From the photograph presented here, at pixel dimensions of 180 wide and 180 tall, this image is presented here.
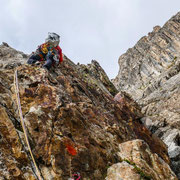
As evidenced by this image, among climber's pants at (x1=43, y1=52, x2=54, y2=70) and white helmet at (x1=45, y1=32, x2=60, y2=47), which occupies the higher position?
white helmet at (x1=45, y1=32, x2=60, y2=47)

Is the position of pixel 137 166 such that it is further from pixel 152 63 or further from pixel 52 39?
pixel 152 63

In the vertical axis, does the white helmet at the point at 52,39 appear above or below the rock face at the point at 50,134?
above

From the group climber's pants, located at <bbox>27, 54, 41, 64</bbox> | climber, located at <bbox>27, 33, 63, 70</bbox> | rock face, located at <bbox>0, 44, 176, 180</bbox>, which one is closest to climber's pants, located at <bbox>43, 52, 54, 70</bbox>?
climber, located at <bbox>27, 33, 63, 70</bbox>

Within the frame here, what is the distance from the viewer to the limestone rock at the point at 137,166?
7.60 m

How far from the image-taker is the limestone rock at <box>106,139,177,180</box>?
7.60 m

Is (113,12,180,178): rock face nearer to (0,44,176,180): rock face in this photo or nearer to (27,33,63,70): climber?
(27,33,63,70): climber

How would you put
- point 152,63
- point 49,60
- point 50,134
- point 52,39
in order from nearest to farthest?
point 50,134 → point 49,60 → point 52,39 → point 152,63

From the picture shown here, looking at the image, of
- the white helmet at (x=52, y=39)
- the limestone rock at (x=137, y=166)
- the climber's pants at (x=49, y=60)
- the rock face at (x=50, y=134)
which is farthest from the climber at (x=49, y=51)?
the limestone rock at (x=137, y=166)

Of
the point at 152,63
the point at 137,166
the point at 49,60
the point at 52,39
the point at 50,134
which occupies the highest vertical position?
the point at 152,63

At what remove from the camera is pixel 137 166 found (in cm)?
844

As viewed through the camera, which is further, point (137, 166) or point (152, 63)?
point (152, 63)

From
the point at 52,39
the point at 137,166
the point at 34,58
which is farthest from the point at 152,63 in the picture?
the point at 137,166

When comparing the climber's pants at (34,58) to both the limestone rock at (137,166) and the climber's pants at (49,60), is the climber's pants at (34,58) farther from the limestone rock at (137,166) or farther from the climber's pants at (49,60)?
the limestone rock at (137,166)

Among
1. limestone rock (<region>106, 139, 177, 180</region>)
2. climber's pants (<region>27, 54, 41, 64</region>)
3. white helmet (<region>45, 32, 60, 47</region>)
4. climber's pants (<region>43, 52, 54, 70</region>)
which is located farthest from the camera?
white helmet (<region>45, 32, 60, 47</region>)
